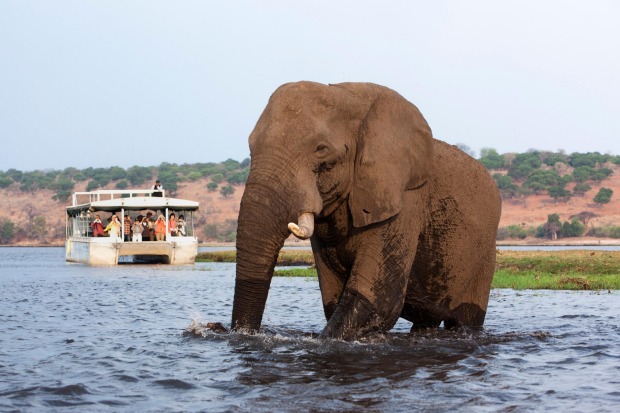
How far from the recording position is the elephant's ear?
8781 mm

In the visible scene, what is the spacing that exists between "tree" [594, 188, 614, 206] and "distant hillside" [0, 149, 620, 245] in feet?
2.00

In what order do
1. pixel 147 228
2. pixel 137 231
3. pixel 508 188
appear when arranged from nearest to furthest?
pixel 137 231
pixel 147 228
pixel 508 188

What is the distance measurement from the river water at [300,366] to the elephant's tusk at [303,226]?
3.85ft

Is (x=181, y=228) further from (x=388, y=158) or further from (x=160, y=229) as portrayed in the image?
(x=388, y=158)

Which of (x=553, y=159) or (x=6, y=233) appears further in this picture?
(x=553, y=159)

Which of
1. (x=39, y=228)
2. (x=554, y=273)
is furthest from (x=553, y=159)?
(x=554, y=273)

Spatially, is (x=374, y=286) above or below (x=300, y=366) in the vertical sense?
above

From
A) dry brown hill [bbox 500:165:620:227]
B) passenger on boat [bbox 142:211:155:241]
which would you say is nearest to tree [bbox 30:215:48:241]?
dry brown hill [bbox 500:165:620:227]

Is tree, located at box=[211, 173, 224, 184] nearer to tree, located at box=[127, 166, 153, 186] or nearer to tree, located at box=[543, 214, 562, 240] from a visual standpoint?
tree, located at box=[127, 166, 153, 186]

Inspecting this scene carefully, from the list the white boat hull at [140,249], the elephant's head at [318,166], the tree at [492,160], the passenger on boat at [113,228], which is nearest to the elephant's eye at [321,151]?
the elephant's head at [318,166]

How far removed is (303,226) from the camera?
26.4 ft

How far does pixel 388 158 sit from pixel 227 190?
110m

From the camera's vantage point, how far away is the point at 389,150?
354 inches

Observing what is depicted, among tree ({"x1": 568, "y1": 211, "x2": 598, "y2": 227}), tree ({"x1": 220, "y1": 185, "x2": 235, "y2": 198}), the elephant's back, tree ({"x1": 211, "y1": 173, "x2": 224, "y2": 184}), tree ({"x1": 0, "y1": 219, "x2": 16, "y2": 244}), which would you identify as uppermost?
tree ({"x1": 211, "y1": 173, "x2": 224, "y2": 184})
